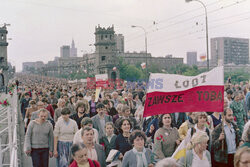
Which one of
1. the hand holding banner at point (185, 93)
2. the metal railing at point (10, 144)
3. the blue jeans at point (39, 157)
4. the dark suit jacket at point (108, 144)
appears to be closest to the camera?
the hand holding banner at point (185, 93)

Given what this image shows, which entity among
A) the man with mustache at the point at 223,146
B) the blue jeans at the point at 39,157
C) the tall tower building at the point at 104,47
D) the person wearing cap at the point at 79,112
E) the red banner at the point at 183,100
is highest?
the tall tower building at the point at 104,47

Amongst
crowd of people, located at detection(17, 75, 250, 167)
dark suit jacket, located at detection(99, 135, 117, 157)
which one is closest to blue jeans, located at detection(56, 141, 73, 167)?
crowd of people, located at detection(17, 75, 250, 167)

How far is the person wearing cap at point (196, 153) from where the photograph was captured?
575 cm

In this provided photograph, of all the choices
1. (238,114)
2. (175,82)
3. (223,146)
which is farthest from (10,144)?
(238,114)

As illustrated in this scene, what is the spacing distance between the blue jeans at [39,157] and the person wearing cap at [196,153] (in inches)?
147

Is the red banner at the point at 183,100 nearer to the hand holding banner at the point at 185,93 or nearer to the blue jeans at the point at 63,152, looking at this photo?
the hand holding banner at the point at 185,93

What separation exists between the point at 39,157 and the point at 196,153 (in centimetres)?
395

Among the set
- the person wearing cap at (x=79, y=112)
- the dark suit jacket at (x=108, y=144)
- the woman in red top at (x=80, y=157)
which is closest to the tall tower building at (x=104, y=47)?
the person wearing cap at (x=79, y=112)

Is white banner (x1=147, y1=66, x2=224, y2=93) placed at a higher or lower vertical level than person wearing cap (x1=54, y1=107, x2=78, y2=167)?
higher

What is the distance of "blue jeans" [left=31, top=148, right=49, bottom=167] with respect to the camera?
27.3 feet

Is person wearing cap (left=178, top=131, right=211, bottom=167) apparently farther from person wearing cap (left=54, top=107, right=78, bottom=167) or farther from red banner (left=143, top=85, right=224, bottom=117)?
person wearing cap (left=54, top=107, right=78, bottom=167)

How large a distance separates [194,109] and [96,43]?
320 ft

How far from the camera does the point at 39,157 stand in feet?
27.5

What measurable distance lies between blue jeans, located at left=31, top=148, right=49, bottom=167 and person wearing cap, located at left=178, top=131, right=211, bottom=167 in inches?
147
